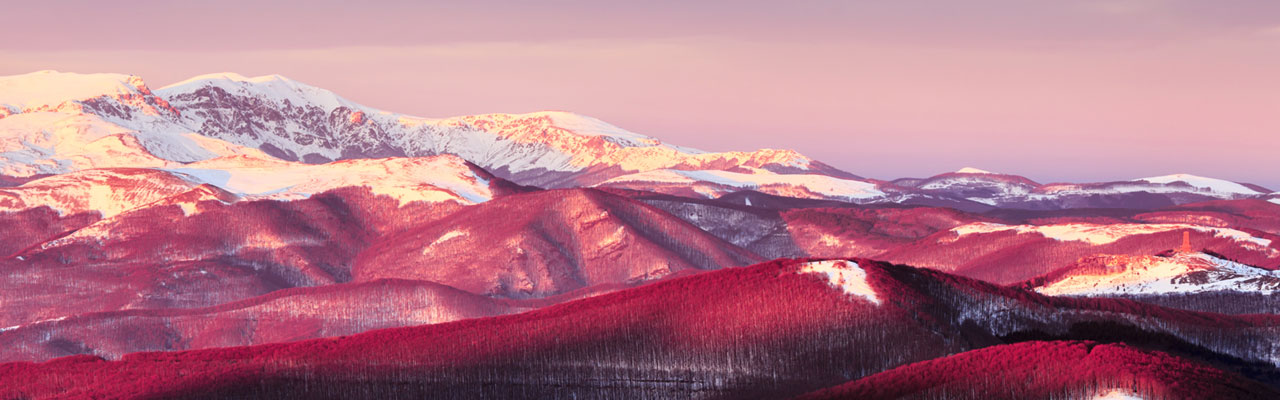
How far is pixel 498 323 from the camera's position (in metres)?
102

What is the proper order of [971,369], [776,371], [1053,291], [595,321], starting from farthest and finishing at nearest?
[1053,291] < [595,321] < [776,371] < [971,369]

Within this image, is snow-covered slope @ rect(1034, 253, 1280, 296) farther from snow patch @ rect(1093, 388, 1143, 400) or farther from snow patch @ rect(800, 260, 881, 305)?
snow patch @ rect(1093, 388, 1143, 400)

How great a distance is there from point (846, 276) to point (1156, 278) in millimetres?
39912

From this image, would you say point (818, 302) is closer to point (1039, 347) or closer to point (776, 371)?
point (776, 371)

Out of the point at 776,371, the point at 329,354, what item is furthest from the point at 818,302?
the point at 329,354

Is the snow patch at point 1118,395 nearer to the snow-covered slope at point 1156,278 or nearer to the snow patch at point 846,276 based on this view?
the snow patch at point 846,276

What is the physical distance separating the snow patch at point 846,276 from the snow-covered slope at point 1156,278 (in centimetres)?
2806

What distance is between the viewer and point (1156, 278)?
126 m

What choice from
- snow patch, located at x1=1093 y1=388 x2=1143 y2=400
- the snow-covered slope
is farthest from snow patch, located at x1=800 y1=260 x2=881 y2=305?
the snow-covered slope

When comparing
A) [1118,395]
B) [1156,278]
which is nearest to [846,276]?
[1118,395]

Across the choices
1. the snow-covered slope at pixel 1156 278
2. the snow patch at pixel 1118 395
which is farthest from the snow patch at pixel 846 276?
the snow-covered slope at pixel 1156 278

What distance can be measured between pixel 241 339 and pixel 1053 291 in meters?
112

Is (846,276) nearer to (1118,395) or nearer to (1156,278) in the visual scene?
(1118,395)

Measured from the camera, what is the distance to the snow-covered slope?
4862 inches
